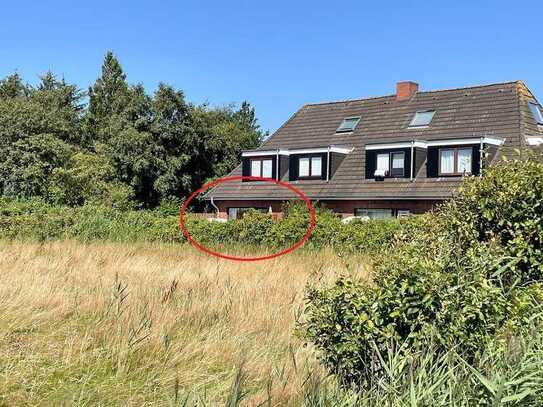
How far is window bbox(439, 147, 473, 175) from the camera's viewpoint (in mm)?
23812

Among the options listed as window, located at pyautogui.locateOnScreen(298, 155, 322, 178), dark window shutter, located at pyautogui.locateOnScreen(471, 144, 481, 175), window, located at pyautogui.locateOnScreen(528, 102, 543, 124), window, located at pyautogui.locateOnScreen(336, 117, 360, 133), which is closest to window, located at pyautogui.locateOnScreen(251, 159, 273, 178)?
window, located at pyautogui.locateOnScreen(298, 155, 322, 178)

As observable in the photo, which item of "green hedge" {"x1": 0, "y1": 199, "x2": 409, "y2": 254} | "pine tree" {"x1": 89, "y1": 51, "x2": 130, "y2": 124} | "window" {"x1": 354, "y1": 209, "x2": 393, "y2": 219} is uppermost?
"pine tree" {"x1": 89, "y1": 51, "x2": 130, "y2": 124}

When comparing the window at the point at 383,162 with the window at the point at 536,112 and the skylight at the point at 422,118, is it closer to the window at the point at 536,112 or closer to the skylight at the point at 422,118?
the skylight at the point at 422,118

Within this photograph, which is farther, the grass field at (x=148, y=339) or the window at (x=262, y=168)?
the window at (x=262, y=168)

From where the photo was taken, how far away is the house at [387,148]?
2459 cm

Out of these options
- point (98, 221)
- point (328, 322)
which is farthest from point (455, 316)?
point (98, 221)

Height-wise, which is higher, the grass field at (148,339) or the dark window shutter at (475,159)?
the dark window shutter at (475,159)

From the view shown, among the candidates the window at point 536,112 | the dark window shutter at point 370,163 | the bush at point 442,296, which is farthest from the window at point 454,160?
the bush at point 442,296

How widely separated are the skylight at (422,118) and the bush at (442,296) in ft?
75.5

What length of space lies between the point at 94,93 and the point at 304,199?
111ft

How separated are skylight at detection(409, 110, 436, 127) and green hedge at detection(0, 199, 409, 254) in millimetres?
11535

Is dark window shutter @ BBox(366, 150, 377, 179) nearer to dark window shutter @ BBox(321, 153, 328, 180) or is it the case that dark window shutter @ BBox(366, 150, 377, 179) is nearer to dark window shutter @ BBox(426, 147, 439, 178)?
dark window shutter @ BBox(321, 153, 328, 180)

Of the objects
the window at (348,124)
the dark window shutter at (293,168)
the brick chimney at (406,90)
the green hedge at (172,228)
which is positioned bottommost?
the green hedge at (172,228)

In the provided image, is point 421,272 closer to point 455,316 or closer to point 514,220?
point 455,316
